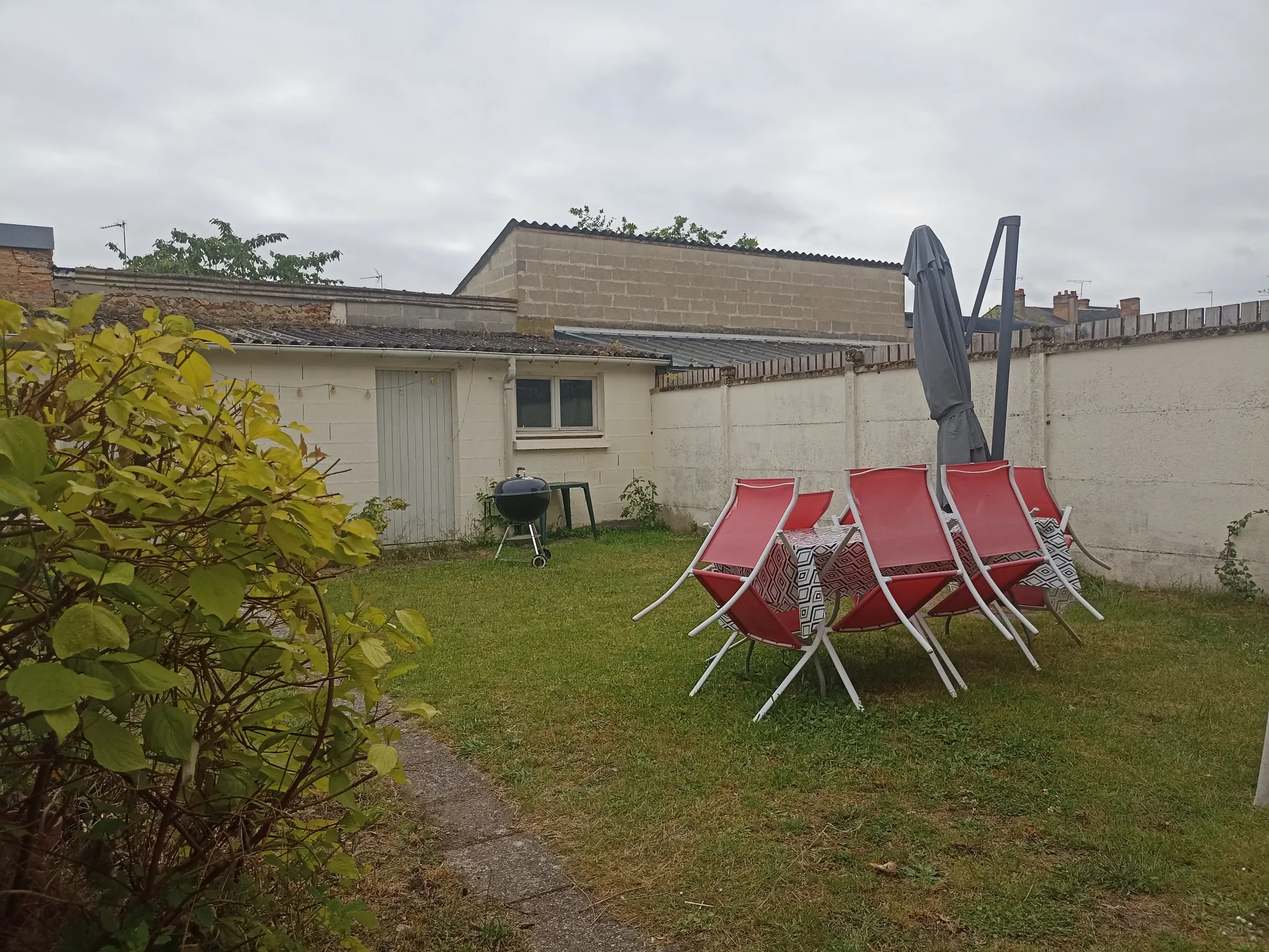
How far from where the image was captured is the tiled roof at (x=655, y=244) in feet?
54.5

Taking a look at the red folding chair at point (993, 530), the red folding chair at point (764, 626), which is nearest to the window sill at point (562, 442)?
the red folding chair at point (764, 626)

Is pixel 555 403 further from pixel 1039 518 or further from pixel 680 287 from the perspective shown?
pixel 1039 518

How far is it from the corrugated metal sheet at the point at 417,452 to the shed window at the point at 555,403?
3.78 ft

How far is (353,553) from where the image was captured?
64.1 inches

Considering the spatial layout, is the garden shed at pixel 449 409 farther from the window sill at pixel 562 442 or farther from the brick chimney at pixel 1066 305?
the brick chimney at pixel 1066 305


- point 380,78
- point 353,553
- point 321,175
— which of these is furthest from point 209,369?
point 321,175

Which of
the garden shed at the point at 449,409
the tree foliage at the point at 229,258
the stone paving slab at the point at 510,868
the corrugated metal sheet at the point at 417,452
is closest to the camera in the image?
the stone paving slab at the point at 510,868

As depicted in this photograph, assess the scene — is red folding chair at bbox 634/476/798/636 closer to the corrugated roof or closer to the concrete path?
the concrete path

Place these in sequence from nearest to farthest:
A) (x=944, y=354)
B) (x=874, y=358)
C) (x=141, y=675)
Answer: (x=141, y=675) < (x=944, y=354) < (x=874, y=358)

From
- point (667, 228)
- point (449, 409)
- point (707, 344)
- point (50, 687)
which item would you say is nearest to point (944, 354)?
point (449, 409)

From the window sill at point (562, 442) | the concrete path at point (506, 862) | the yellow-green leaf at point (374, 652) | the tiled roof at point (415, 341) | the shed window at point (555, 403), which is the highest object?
the tiled roof at point (415, 341)

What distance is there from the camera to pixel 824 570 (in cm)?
483

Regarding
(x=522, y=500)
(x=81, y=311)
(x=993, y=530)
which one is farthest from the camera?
(x=522, y=500)

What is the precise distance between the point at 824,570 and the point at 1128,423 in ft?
13.8
